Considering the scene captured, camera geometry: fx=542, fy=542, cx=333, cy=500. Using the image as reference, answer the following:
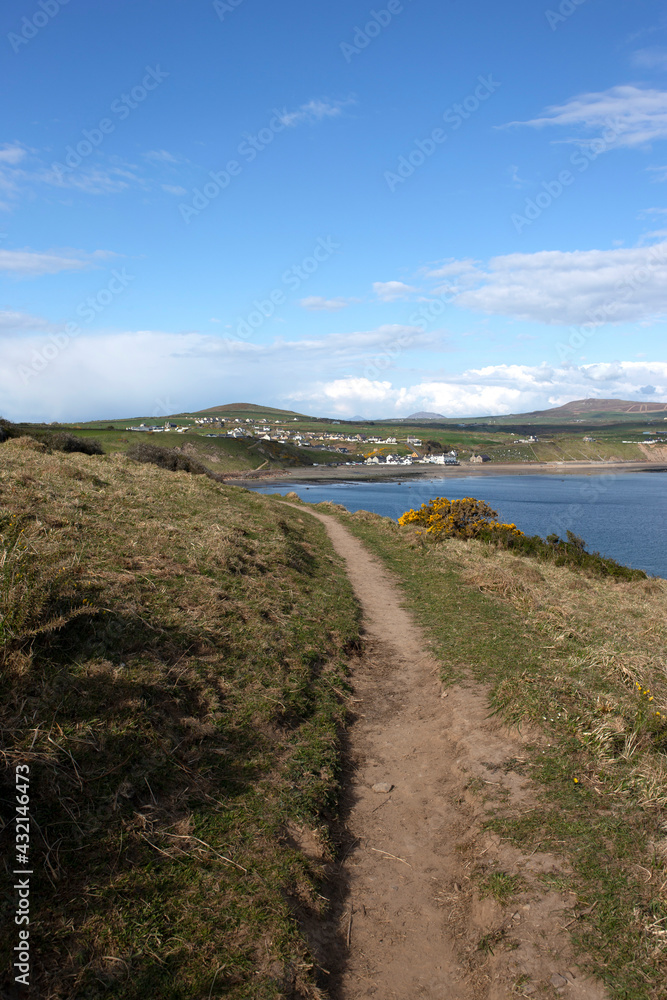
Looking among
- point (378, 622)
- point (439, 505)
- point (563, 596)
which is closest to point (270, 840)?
point (378, 622)

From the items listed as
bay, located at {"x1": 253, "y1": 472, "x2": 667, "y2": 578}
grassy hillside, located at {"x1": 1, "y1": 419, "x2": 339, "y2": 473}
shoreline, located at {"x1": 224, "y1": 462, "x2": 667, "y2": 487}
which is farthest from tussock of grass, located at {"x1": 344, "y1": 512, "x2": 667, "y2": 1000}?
shoreline, located at {"x1": 224, "y1": 462, "x2": 667, "y2": 487}

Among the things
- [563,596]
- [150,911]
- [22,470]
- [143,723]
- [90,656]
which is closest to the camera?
[150,911]

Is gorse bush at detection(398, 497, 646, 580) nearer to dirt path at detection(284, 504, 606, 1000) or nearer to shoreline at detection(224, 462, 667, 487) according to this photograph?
dirt path at detection(284, 504, 606, 1000)

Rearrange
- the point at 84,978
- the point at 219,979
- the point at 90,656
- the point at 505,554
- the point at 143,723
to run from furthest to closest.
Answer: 1. the point at 505,554
2. the point at 90,656
3. the point at 143,723
4. the point at 219,979
5. the point at 84,978

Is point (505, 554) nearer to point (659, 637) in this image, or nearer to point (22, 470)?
point (659, 637)

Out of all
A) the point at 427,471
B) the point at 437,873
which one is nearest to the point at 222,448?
the point at 427,471

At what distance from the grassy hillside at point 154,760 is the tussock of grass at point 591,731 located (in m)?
2.23

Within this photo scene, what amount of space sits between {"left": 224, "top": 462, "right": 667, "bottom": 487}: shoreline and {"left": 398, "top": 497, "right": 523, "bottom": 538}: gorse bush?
72.2 metres

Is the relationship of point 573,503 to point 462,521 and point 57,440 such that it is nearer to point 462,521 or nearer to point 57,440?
point 462,521

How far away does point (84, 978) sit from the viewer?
3.58m

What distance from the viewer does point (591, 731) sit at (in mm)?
6699

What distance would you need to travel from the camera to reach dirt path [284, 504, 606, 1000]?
4.20m

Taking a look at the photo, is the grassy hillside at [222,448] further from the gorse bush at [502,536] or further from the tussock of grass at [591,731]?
the tussock of grass at [591,731]

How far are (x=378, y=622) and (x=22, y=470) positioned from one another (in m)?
9.06
